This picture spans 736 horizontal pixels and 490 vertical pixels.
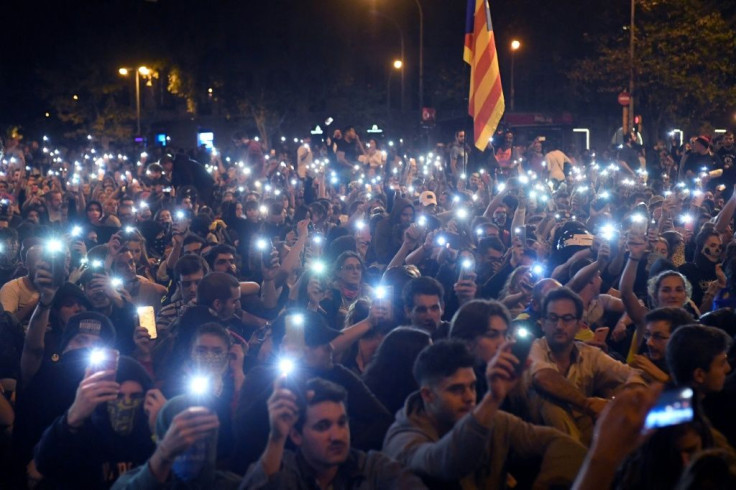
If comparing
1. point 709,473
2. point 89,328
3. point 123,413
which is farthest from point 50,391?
point 709,473

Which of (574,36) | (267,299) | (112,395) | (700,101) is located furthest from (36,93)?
(112,395)

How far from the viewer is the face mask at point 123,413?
525 cm

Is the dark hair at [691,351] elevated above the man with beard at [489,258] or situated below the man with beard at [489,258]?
above

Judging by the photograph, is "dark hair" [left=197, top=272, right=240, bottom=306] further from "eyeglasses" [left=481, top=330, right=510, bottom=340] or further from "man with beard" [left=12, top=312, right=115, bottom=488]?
"eyeglasses" [left=481, top=330, right=510, bottom=340]

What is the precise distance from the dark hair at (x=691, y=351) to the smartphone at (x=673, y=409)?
6.64 feet

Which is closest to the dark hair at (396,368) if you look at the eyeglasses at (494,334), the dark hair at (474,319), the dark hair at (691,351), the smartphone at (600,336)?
the dark hair at (474,319)

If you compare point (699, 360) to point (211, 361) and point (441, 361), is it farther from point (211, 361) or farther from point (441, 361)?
point (211, 361)

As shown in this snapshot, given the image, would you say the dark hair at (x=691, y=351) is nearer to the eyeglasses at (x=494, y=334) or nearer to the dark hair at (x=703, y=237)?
the eyeglasses at (x=494, y=334)

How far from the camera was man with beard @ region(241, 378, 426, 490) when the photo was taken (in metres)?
4.15

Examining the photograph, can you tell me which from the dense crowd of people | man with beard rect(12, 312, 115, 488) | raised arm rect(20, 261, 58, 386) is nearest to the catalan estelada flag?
the dense crowd of people

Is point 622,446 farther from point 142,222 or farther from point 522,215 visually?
point 142,222

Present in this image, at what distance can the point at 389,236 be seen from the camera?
497 inches

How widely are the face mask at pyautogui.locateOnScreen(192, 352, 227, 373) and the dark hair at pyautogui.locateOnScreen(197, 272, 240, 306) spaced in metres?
1.66

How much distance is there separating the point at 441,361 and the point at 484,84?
850 cm
